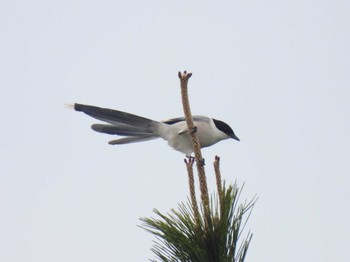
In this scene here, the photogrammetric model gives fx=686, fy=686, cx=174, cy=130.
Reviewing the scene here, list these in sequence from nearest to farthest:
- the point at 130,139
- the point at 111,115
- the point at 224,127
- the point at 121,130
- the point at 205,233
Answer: the point at 205,233
the point at 111,115
the point at 224,127
the point at 121,130
the point at 130,139

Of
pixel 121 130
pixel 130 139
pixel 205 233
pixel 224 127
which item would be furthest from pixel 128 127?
pixel 205 233

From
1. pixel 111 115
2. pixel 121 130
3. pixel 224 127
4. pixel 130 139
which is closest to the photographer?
pixel 111 115

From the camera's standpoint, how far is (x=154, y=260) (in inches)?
109

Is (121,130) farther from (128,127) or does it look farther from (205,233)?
(205,233)

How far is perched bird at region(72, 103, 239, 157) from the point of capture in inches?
223

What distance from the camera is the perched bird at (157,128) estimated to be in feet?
18.6

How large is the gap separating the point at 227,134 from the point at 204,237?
349 centimetres

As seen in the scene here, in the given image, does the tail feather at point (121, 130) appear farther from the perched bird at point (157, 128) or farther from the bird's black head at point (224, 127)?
the bird's black head at point (224, 127)

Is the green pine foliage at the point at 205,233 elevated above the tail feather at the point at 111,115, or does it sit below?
below

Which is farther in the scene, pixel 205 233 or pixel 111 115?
pixel 111 115

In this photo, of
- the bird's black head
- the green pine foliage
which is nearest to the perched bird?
the bird's black head

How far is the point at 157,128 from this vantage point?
20.8 feet

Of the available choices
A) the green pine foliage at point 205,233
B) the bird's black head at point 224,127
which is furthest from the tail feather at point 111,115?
the green pine foliage at point 205,233

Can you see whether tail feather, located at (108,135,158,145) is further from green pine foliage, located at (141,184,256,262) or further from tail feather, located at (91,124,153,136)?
green pine foliage, located at (141,184,256,262)
